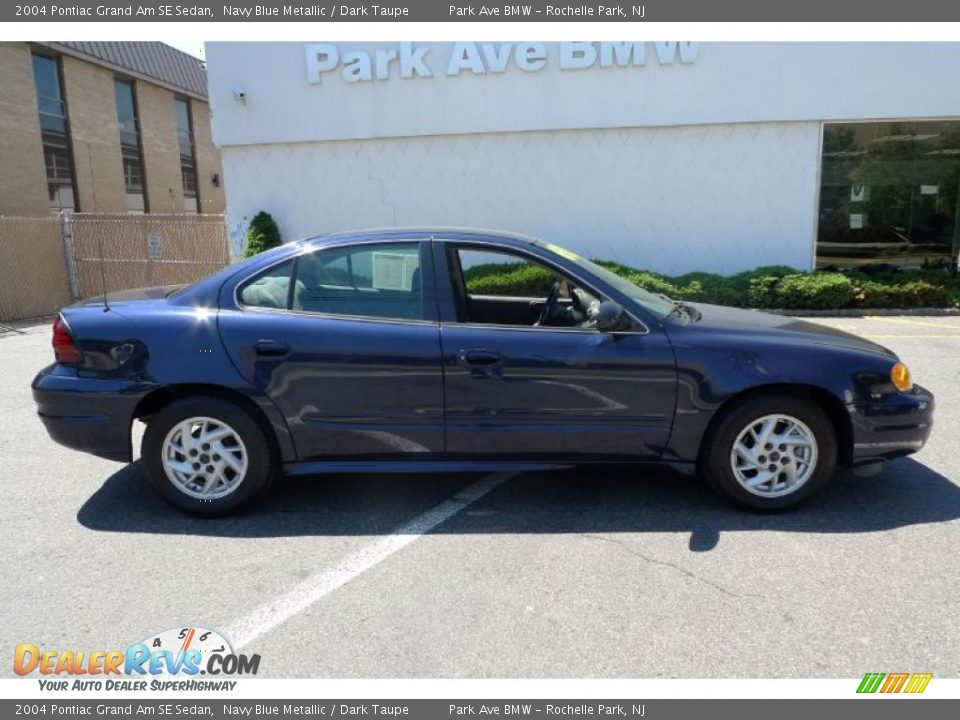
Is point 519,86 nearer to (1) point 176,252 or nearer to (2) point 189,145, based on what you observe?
(1) point 176,252

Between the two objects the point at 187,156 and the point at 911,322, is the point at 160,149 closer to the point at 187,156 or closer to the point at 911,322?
the point at 187,156

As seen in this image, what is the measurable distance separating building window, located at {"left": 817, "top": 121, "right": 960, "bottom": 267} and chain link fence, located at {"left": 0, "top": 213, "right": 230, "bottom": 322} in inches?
458

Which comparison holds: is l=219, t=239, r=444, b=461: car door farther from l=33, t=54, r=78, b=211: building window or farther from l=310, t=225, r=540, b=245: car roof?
l=33, t=54, r=78, b=211: building window

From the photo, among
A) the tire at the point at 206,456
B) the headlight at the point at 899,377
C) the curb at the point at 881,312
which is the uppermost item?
the headlight at the point at 899,377

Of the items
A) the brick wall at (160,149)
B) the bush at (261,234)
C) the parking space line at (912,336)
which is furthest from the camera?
the brick wall at (160,149)

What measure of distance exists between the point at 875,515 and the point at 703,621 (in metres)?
1.60

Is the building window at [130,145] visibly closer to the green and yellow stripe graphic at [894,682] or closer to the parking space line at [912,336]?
the parking space line at [912,336]

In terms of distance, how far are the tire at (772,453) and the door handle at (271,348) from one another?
2.40 meters

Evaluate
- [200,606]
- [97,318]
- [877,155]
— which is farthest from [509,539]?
[877,155]

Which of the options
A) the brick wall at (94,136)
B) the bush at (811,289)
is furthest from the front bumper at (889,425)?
the brick wall at (94,136)

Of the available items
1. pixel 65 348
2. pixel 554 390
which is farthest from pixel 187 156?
pixel 554 390

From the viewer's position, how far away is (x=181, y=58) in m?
28.4

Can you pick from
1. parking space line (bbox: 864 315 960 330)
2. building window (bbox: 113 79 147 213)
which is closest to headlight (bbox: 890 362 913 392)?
parking space line (bbox: 864 315 960 330)

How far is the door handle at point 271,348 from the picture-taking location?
3.77 m
